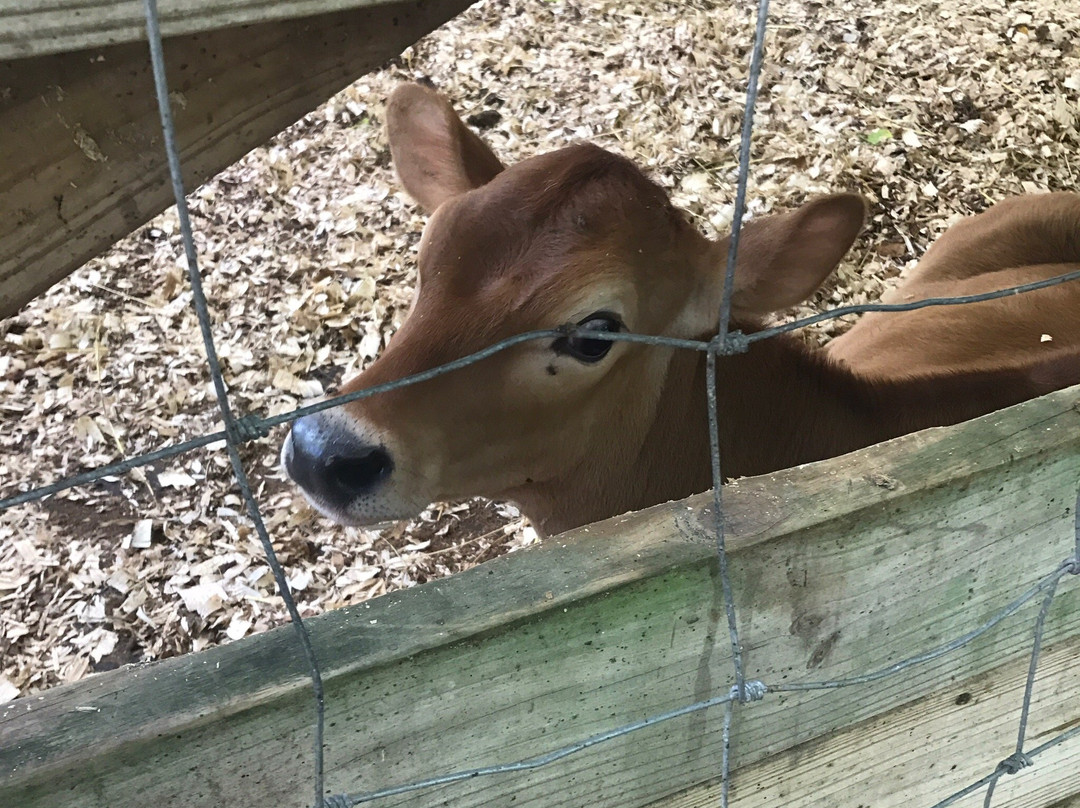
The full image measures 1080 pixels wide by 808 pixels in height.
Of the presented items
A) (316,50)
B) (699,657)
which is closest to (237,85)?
(316,50)

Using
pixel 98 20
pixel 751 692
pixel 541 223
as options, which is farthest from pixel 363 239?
pixel 751 692

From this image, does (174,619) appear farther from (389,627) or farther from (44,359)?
(389,627)

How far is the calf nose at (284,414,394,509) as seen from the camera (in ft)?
6.06

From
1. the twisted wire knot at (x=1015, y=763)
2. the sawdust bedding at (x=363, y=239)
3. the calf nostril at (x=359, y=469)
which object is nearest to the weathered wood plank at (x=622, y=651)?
the twisted wire knot at (x=1015, y=763)

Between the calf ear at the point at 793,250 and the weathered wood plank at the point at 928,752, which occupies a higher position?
the calf ear at the point at 793,250

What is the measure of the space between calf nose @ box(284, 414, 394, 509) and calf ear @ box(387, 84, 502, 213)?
0.93 m

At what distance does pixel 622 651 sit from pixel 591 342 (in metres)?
0.96

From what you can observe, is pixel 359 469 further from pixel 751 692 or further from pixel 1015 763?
pixel 1015 763

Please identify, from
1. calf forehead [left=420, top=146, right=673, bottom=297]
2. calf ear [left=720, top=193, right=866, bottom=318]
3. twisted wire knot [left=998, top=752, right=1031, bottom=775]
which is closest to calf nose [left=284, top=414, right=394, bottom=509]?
calf forehead [left=420, top=146, right=673, bottom=297]

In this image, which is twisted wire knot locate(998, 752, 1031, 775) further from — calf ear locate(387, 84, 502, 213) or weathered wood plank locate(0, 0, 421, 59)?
calf ear locate(387, 84, 502, 213)

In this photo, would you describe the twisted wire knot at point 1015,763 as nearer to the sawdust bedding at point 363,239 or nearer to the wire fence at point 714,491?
the wire fence at point 714,491

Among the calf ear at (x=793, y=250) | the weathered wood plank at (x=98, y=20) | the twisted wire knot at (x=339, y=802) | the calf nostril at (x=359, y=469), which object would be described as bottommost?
the twisted wire knot at (x=339, y=802)

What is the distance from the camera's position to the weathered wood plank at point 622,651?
3.30 ft

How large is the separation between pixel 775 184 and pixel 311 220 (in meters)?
2.19
